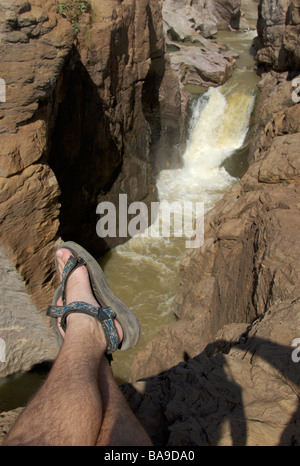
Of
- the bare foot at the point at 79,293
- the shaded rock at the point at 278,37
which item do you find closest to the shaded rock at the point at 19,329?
the bare foot at the point at 79,293

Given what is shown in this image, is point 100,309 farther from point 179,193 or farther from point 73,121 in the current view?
point 179,193

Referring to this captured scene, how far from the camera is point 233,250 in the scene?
4.00m

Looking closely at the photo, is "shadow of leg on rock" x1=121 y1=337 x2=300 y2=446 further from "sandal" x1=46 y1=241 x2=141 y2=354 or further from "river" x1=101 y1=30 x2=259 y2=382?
"river" x1=101 y1=30 x2=259 y2=382

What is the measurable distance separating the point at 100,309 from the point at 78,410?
818mm

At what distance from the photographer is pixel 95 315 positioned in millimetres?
1989

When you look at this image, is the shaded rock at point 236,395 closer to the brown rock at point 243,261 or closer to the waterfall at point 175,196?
the brown rock at point 243,261

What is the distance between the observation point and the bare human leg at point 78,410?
1.19 metres

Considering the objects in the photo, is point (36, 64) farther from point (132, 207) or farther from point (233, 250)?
point (132, 207)

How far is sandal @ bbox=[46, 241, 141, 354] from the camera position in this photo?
78.2 inches

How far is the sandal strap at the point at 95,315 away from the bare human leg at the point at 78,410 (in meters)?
0.23

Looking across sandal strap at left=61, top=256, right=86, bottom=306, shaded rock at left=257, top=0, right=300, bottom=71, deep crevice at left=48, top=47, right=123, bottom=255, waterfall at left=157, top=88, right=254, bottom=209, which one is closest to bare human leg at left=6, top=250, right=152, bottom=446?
sandal strap at left=61, top=256, right=86, bottom=306
